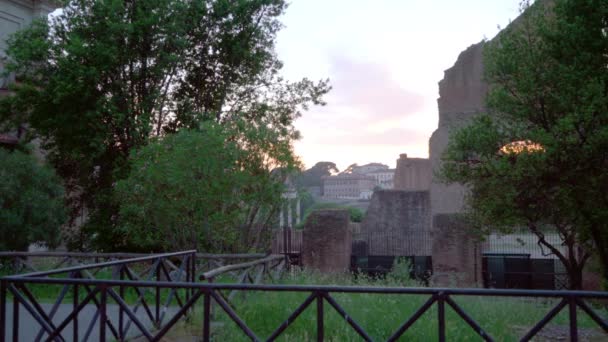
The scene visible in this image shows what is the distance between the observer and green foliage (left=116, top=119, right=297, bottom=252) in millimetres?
13875

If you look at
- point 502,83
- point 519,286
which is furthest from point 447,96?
point 502,83

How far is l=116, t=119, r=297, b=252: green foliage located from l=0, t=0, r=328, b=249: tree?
3.77 feet

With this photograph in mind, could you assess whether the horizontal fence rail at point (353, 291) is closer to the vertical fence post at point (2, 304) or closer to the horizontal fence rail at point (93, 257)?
the vertical fence post at point (2, 304)

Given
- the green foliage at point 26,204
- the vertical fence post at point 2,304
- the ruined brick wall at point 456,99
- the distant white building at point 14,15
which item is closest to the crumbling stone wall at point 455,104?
the ruined brick wall at point 456,99

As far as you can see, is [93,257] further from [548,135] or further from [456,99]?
[456,99]

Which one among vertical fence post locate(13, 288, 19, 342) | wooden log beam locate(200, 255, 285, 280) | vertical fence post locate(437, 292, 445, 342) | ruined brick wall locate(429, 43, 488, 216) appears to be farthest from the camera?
ruined brick wall locate(429, 43, 488, 216)

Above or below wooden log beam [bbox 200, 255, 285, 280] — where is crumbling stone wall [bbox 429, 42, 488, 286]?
above

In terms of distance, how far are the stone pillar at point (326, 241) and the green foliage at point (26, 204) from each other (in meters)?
6.91

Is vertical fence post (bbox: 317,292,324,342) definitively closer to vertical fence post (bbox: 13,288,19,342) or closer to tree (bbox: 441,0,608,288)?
vertical fence post (bbox: 13,288,19,342)

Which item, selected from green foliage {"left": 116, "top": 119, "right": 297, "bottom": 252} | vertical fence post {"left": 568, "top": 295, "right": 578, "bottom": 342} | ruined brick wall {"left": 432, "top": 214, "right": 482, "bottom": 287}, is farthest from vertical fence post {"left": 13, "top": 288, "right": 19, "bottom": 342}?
ruined brick wall {"left": 432, "top": 214, "right": 482, "bottom": 287}

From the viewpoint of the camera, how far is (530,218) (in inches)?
482

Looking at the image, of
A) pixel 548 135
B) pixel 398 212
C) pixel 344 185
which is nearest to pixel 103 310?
pixel 548 135

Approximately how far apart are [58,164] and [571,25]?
50.8 feet

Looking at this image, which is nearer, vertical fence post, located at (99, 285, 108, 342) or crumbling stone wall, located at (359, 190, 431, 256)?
vertical fence post, located at (99, 285, 108, 342)
